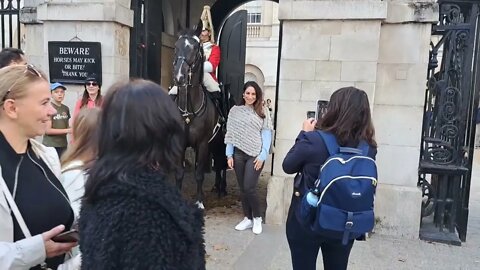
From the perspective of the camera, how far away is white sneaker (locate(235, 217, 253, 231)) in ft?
18.4

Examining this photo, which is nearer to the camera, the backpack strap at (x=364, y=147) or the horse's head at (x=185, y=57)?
the backpack strap at (x=364, y=147)

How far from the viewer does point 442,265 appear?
465 cm

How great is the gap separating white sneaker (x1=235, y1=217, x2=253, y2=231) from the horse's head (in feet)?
6.66

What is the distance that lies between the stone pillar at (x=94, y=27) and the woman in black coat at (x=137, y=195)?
4912mm

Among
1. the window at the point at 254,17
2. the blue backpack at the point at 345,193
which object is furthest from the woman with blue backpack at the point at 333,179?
the window at the point at 254,17

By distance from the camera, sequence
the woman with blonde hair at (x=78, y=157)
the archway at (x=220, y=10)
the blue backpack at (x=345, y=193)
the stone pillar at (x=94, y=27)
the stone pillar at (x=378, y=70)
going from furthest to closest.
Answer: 1. the archway at (x=220, y=10)
2. the stone pillar at (x=94, y=27)
3. the stone pillar at (x=378, y=70)
4. the blue backpack at (x=345, y=193)
5. the woman with blonde hair at (x=78, y=157)

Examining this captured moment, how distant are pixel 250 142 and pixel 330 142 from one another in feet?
8.78

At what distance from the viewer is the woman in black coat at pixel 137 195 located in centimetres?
131

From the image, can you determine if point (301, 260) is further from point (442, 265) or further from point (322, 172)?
point (442, 265)

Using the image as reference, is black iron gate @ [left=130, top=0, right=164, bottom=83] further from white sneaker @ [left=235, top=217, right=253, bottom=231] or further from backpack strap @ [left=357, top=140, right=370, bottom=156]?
backpack strap @ [left=357, top=140, right=370, bottom=156]

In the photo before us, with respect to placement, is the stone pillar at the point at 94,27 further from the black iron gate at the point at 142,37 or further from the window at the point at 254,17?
the window at the point at 254,17

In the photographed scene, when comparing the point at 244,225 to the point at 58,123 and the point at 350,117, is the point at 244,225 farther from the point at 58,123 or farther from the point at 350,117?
the point at 350,117

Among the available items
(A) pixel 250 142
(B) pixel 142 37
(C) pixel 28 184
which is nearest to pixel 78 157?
(C) pixel 28 184

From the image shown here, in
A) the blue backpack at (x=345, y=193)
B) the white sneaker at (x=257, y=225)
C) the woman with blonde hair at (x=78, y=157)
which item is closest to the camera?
the woman with blonde hair at (x=78, y=157)
